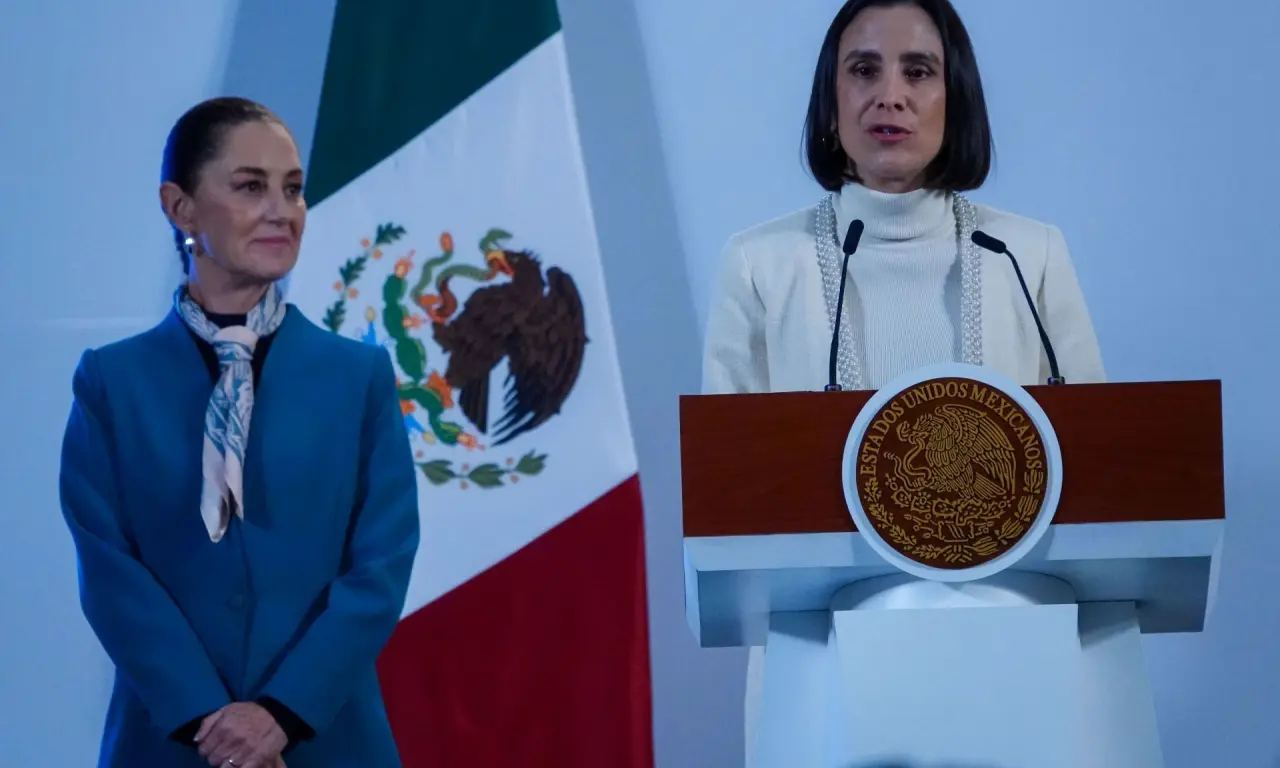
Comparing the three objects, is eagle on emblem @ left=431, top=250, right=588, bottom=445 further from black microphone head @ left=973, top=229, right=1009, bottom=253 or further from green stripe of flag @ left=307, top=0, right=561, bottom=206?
black microphone head @ left=973, top=229, right=1009, bottom=253

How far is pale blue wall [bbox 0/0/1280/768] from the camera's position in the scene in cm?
270

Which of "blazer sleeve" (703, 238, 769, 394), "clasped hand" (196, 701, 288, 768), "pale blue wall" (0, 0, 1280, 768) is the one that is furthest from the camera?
"pale blue wall" (0, 0, 1280, 768)

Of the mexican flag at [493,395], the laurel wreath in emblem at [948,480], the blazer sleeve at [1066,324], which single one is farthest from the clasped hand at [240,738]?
the blazer sleeve at [1066,324]

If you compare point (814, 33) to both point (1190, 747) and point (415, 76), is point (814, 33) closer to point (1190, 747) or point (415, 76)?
point (415, 76)

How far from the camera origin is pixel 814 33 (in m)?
2.85

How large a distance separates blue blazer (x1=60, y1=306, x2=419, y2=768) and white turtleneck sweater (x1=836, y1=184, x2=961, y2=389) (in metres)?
0.75

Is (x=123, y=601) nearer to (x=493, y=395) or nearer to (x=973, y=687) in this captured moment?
(x=493, y=395)

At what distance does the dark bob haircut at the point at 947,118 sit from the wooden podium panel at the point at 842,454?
85 centimetres

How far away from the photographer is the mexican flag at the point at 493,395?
259 centimetres

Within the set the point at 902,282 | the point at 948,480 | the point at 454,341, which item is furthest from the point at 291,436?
the point at 948,480

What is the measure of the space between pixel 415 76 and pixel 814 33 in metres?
0.80

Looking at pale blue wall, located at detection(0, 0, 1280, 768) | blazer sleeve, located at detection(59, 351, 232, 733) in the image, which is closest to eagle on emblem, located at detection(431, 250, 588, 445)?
pale blue wall, located at detection(0, 0, 1280, 768)

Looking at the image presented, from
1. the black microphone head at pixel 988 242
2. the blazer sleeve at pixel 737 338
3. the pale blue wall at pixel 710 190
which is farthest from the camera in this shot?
the pale blue wall at pixel 710 190

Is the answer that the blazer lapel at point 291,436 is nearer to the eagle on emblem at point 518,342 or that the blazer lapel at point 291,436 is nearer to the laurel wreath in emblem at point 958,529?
the eagle on emblem at point 518,342
